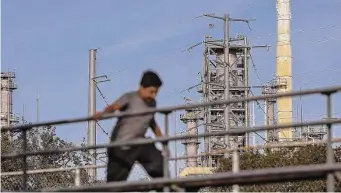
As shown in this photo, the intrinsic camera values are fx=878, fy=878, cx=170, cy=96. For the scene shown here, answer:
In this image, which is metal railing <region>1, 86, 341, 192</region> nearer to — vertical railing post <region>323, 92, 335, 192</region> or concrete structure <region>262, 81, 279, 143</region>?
vertical railing post <region>323, 92, 335, 192</region>

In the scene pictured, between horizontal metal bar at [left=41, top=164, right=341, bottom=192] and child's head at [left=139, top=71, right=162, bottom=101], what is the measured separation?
938mm

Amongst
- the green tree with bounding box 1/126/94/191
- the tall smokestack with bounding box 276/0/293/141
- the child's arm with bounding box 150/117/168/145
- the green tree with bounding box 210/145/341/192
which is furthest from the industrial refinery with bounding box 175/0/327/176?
the child's arm with bounding box 150/117/168/145

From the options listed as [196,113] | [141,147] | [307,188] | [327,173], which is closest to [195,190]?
[141,147]

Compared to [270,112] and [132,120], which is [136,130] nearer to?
[132,120]

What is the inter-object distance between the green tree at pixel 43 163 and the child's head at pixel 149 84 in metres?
2.56

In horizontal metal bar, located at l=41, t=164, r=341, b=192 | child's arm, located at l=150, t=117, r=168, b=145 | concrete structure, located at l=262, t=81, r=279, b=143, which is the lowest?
horizontal metal bar, located at l=41, t=164, r=341, b=192

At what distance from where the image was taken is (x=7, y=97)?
78062 millimetres

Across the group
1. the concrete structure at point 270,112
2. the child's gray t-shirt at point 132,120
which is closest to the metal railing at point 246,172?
the child's gray t-shirt at point 132,120

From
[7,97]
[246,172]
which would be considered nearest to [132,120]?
[246,172]

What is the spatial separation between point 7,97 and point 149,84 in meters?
71.0

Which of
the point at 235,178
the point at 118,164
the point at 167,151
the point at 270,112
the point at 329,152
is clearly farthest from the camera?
the point at 270,112

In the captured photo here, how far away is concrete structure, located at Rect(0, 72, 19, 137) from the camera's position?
75.6 meters

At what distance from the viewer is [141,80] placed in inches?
338

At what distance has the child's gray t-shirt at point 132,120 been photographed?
8.51 m
